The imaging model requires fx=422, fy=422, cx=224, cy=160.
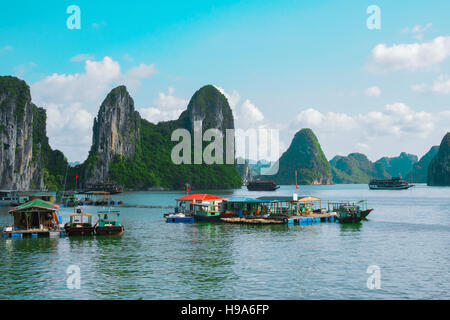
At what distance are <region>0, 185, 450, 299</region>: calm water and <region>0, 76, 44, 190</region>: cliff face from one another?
155194 mm

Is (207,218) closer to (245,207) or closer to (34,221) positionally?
(245,207)

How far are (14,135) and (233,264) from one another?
184954 mm

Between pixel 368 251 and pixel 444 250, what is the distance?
6.90 meters

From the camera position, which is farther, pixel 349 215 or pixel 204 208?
pixel 204 208

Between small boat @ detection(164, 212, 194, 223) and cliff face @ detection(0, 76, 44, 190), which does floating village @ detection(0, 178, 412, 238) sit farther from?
cliff face @ detection(0, 76, 44, 190)

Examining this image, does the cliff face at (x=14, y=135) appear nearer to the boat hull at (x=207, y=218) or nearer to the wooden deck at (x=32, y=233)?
the boat hull at (x=207, y=218)

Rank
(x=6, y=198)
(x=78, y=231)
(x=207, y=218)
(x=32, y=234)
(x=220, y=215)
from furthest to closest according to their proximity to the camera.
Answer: (x=6, y=198) → (x=207, y=218) → (x=220, y=215) → (x=78, y=231) → (x=32, y=234)

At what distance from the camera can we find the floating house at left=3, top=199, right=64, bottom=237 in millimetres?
44000

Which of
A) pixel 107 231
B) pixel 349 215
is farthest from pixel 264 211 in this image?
pixel 107 231

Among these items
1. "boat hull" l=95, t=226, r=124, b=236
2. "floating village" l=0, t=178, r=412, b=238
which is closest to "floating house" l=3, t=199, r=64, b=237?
"floating village" l=0, t=178, r=412, b=238

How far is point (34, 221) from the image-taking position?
47.4m

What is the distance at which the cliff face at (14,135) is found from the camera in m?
182

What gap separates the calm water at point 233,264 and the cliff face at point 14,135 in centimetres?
15519

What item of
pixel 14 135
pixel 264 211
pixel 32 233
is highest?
pixel 14 135
